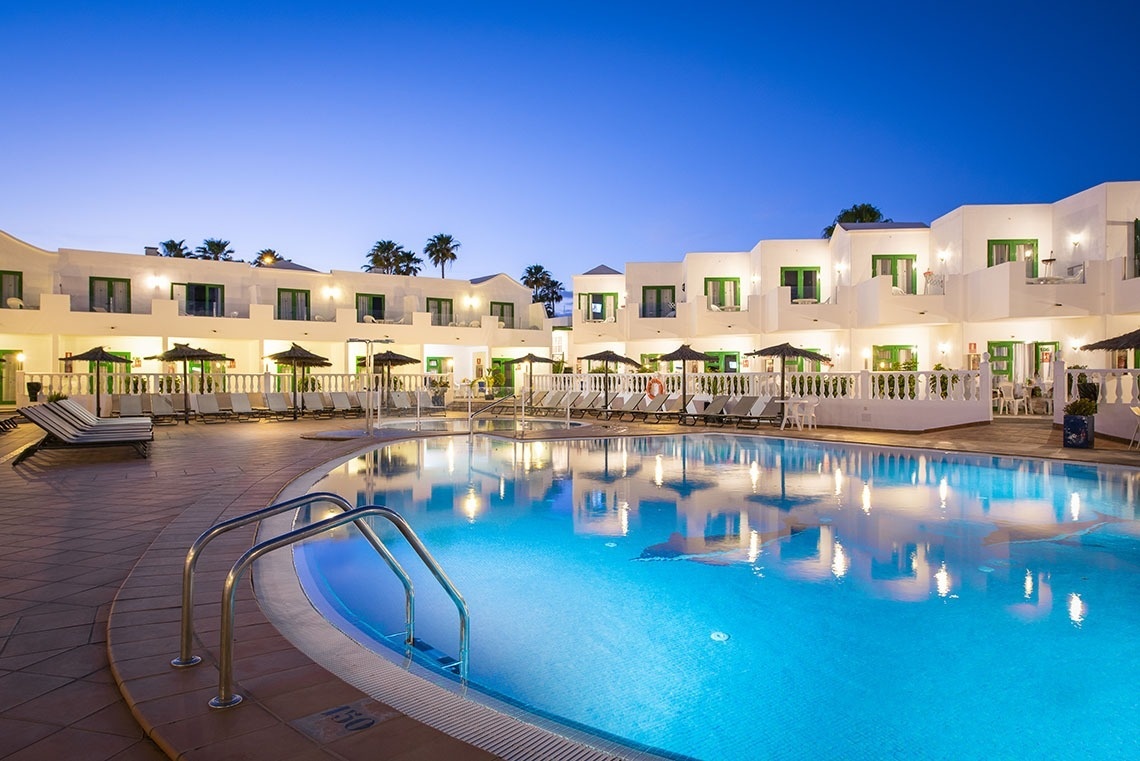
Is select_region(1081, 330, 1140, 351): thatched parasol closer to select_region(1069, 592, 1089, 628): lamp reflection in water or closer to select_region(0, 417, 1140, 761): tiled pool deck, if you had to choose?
select_region(1069, 592, 1089, 628): lamp reflection in water

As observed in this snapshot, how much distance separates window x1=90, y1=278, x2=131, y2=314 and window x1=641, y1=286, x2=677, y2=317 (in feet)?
78.7

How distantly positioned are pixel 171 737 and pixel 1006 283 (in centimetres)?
2545

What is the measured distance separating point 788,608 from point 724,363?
1074 inches

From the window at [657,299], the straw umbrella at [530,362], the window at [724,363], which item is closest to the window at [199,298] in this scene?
the straw umbrella at [530,362]

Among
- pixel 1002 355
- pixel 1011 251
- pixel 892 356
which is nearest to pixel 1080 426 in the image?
pixel 1002 355

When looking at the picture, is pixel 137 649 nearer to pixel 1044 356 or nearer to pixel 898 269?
pixel 1044 356

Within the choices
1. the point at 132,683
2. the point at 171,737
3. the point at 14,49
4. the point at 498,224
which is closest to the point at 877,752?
the point at 171,737

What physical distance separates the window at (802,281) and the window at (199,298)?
86.2 feet

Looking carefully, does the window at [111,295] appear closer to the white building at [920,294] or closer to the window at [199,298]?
→ the window at [199,298]

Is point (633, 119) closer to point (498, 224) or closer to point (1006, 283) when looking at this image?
point (1006, 283)

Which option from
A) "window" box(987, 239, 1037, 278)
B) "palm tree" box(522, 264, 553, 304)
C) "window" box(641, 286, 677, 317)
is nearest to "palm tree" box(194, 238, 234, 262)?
"palm tree" box(522, 264, 553, 304)

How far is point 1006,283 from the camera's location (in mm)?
21781

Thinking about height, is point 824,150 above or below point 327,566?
above

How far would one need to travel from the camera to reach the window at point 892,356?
25.8 metres
